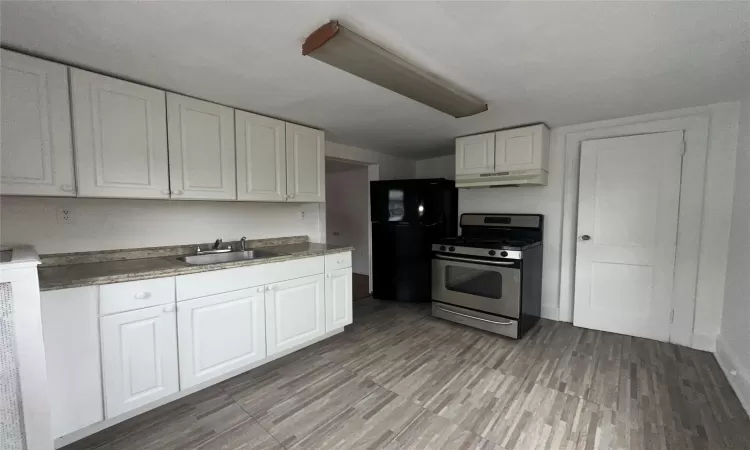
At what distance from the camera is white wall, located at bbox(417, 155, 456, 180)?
4407 mm

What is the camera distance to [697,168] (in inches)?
98.3

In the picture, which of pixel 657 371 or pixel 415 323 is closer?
pixel 657 371

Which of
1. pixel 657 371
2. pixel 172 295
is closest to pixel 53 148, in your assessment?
pixel 172 295

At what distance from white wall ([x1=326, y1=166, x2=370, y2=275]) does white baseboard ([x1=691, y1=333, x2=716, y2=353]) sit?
3791 mm

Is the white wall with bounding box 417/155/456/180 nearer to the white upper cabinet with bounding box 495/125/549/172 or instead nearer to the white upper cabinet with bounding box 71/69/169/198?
the white upper cabinet with bounding box 495/125/549/172

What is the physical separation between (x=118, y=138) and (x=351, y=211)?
3.64m

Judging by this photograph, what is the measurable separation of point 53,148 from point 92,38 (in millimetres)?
656

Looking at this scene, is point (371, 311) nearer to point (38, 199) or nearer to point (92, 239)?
point (92, 239)

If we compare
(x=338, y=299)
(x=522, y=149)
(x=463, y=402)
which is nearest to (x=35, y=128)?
(x=338, y=299)

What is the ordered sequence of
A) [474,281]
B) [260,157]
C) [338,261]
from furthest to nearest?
[474,281]
[338,261]
[260,157]

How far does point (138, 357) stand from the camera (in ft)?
5.44

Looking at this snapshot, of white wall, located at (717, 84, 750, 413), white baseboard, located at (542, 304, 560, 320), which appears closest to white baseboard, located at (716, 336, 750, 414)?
white wall, located at (717, 84, 750, 413)

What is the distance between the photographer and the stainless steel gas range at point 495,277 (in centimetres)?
268

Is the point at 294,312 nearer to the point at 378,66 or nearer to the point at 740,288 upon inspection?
the point at 378,66
